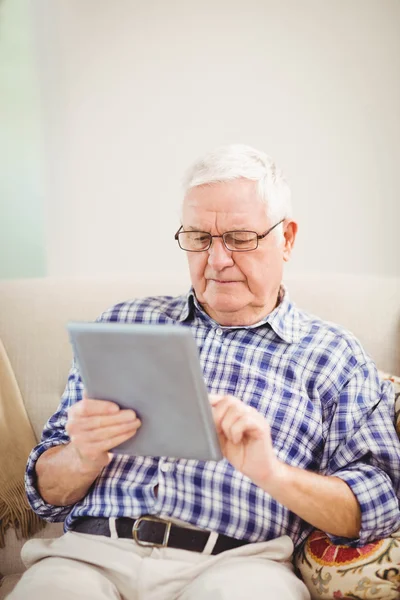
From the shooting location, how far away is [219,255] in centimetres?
133

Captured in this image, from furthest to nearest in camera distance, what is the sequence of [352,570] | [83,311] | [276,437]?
[83,311] < [276,437] < [352,570]

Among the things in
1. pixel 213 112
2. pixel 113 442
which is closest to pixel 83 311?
pixel 113 442

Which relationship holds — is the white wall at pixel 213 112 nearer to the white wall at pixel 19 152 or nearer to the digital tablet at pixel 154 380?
the white wall at pixel 19 152

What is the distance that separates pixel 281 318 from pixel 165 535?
514 mm

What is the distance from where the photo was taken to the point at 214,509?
1.21m

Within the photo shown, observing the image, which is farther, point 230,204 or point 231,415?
point 230,204

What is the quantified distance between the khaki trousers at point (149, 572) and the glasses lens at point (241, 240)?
1.93 feet

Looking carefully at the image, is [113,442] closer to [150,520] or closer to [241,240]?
[150,520]

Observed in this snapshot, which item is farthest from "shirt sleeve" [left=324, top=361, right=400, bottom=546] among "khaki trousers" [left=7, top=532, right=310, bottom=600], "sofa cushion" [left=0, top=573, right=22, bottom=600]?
"sofa cushion" [left=0, top=573, right=22, bottom=600]

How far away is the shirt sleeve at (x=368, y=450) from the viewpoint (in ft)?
3.80

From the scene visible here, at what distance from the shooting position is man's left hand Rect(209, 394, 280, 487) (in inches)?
39.9

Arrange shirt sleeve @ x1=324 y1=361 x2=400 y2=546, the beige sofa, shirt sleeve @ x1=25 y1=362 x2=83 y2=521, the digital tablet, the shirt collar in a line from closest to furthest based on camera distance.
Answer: the digital tablet
shirt sleeve @ x1=324 y1=361 x2=400 y2=546
shirt sleeve @ x1=25 y1=362 x2=83 y2=521
the shirt collar
the beige sofa

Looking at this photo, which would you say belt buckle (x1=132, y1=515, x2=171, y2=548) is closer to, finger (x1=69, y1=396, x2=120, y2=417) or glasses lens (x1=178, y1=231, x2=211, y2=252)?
finger (x1=69, y1=396, x2=120, y2=417)

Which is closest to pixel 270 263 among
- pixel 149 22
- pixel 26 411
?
pixel 26 411
